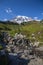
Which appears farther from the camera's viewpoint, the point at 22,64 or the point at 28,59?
the point at 28,59

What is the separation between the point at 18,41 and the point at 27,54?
1342 inches

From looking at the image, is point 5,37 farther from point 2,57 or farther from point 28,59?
point 2,57

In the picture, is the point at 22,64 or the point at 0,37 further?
the point at 0,37

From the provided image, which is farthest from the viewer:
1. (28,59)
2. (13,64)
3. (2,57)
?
(28,59)

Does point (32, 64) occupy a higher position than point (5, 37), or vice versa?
point (5, 37)

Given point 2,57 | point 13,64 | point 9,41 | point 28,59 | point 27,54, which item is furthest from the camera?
point 9,41

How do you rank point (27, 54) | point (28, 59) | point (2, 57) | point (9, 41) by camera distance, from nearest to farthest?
point (2, 57) → point (28, 59) → point (27, 54) → point (9, 41)

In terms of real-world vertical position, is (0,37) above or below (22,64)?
above

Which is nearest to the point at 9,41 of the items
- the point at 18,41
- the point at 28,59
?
the point at 18,41

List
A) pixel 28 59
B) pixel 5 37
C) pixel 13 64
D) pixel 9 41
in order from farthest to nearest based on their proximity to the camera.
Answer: pixel 5 37 < pixel 9 41 < pixel 28 59 < pixel 13 64

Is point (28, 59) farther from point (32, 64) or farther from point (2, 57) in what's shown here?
point (2, 57)

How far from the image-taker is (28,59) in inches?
2975

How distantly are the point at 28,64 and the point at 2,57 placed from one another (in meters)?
13.2

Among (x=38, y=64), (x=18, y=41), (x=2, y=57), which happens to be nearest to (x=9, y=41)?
(x=18, y=41)
